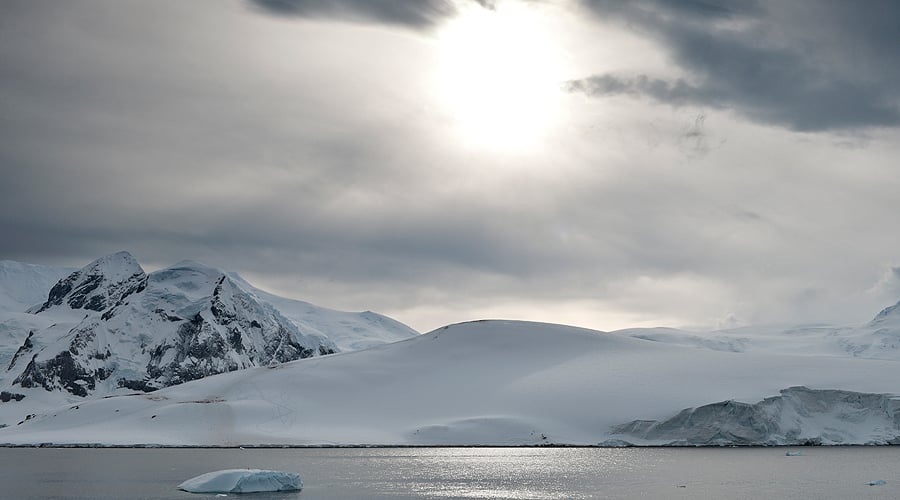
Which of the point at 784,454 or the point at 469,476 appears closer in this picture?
the point at 469,476

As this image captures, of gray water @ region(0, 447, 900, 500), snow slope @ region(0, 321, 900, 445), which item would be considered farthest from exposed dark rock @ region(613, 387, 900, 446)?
gray water @ region(0, 447, 900, 500)

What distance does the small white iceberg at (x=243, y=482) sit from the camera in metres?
84.1

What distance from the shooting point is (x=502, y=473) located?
107m

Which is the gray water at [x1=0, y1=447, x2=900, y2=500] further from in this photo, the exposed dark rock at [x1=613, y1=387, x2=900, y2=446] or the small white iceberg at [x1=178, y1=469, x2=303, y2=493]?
the exposed dark rock at [x1=613, y1=387, x2=900, y2=446]

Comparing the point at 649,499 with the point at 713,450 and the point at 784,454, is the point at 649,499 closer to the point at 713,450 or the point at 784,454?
the point at 784,454

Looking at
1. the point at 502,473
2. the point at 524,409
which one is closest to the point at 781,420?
the point at 524,409

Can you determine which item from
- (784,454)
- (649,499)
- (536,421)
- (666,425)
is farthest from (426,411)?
(649,499)

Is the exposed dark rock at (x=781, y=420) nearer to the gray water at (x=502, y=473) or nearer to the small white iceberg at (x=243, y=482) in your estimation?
the gray water at (x=502, y=473)

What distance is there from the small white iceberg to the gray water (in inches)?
44.7

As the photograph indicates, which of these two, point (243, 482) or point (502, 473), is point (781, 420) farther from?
point (243, 482)

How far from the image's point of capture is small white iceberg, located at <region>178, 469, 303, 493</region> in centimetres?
8412

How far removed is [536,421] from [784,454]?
158 feet

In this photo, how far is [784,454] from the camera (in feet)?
450

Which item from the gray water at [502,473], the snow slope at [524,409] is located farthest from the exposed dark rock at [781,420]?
the gray water at [502,473]
